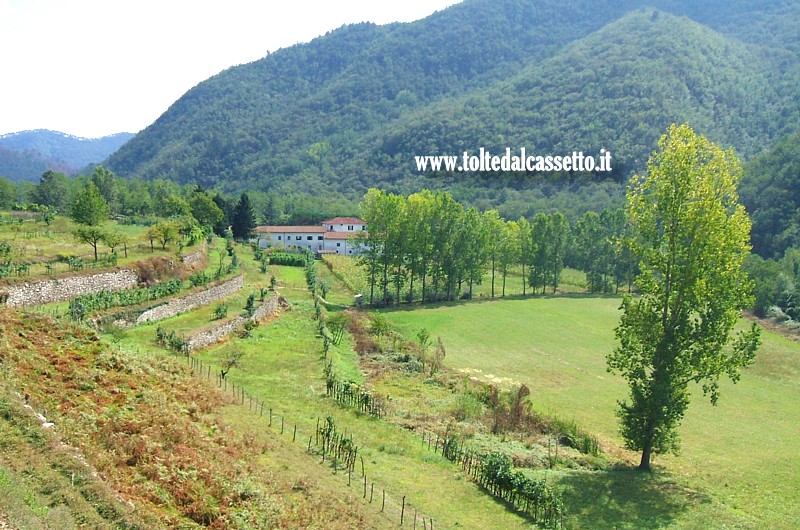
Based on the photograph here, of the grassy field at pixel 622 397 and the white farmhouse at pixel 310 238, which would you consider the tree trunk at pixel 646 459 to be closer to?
the grassy field at pixel 622 397

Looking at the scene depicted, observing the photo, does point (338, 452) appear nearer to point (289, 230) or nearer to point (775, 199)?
point (289, 230)

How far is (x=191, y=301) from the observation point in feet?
132

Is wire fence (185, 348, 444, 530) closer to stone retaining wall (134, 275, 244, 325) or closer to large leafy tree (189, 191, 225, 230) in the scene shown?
stone retaining wall (134, 275, 244, 325)

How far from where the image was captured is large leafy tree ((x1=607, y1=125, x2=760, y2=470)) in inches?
907

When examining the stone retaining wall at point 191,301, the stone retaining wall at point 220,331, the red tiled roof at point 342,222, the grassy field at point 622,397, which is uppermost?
the red tiled roof at point 342,222

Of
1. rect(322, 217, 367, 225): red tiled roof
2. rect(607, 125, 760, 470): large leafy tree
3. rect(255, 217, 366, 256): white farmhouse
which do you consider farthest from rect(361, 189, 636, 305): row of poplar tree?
rect(607, 125, 760, 470): large leafy tree

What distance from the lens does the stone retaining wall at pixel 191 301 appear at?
35312 mm

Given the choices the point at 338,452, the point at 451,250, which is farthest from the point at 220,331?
the point at 451,250

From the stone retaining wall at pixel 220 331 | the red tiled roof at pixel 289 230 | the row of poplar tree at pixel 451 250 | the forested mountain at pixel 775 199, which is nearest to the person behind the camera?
the stone retaining wall at pixel 220 331

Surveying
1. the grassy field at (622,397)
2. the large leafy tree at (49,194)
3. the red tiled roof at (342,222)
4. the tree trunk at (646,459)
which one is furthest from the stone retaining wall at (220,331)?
the large leafy tree at (49,194)

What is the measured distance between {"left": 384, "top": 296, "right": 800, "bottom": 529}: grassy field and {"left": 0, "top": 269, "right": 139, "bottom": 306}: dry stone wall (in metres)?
23.6

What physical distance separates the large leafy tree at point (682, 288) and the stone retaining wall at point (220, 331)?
73.7 ft

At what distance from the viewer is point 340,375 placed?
108 feet

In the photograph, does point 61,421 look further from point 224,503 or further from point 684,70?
point 684,70
